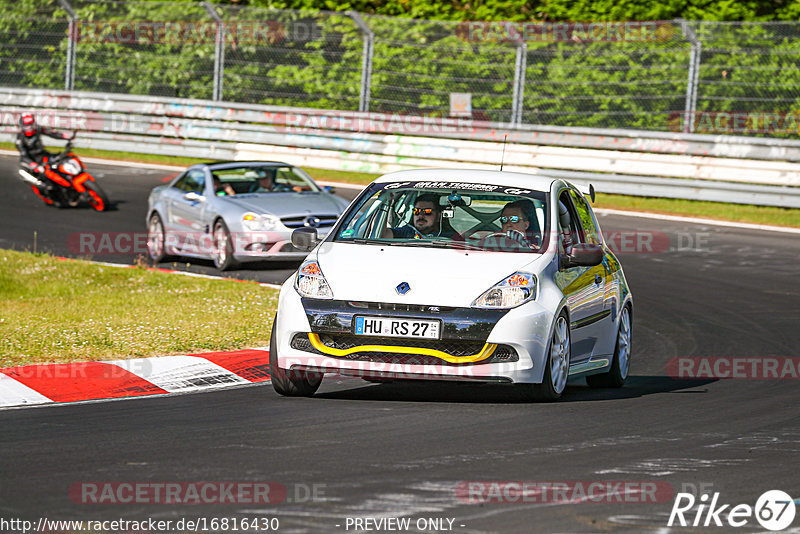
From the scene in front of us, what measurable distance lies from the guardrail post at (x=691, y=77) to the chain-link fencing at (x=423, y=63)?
23mm

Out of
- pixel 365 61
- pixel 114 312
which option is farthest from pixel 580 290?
pixel 365 61

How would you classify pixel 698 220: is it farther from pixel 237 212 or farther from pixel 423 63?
pixel 237 212

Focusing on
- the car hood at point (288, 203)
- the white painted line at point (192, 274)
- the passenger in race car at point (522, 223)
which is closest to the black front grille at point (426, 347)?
the passenger in race car at point (522, 223)

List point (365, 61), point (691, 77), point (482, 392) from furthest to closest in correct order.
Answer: point (365, 61) < point (691, 77) < point (482, 392)

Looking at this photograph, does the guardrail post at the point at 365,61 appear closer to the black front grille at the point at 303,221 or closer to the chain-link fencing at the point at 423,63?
the chain-link fencing at the point at 423,63

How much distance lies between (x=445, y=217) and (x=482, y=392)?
4.16ft

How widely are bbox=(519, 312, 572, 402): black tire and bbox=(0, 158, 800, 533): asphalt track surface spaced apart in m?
0.12

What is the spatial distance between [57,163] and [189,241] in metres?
5.61

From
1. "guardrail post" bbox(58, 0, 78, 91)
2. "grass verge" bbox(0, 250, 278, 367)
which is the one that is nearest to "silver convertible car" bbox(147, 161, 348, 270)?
"grass verge" bbox(0, 250, 278, 367)

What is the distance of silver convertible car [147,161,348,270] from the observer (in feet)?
54.8

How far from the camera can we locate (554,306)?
8508mm

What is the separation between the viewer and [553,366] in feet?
28.1

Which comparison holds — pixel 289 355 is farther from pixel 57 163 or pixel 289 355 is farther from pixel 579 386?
pixel 57 163

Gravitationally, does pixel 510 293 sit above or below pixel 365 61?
below
